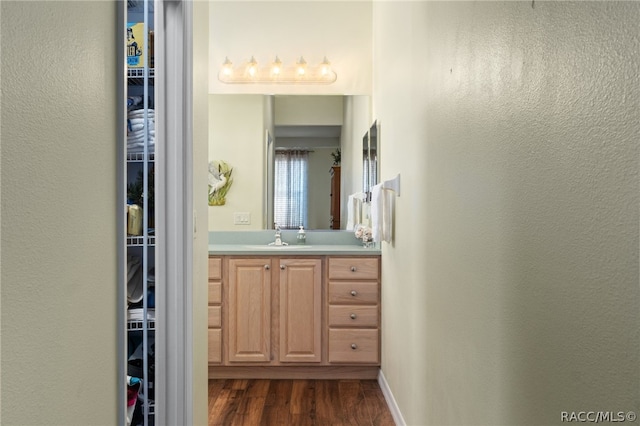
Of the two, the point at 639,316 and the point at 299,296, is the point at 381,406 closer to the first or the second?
the point at 299,296

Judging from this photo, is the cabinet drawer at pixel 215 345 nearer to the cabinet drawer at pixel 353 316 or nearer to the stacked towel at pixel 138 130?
the cabinet drawer at pixel 353 316

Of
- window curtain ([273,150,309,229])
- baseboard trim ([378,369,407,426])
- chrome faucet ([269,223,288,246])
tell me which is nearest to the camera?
baseboard trim ([378,369,407,426])

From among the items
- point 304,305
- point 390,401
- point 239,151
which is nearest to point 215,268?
point 304,305

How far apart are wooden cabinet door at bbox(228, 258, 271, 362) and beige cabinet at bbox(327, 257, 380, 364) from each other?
45cm

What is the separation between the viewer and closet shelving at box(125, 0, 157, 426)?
7.02 ft

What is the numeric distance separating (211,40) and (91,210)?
10.7ft

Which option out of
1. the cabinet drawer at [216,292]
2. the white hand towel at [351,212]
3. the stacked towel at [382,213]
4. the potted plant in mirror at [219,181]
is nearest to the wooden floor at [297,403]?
the cabinet drawer at [216,292]

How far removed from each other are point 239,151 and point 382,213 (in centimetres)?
160

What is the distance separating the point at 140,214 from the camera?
2225 millimetres

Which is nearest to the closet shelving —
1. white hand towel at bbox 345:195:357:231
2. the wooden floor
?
the wooden floor

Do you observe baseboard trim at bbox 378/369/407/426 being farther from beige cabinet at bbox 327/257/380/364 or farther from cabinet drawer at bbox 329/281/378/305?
cabinet drawer at bbox 329/281/378/305

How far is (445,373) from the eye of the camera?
1694 mm

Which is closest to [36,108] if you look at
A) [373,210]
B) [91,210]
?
[91,210]

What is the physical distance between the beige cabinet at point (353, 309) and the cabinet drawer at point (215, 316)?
29.3 inches
